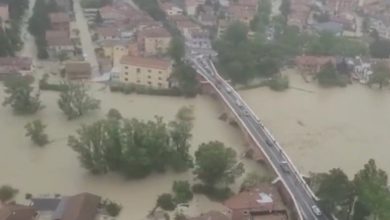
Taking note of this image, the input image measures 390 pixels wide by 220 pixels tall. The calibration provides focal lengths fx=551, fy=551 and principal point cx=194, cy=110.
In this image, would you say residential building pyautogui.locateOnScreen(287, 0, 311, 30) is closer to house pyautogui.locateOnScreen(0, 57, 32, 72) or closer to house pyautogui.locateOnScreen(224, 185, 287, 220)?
house pyautogui.locateOnScreen(0, 57, 32, 72)

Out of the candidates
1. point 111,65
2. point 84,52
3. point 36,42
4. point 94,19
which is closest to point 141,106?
point 111,65

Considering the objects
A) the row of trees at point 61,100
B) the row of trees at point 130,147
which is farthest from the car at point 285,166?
the row of trees at point 61,100

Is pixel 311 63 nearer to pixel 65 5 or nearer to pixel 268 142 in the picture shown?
pixel 268 142

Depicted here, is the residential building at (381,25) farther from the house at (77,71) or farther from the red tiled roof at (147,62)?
the house at (77,71)

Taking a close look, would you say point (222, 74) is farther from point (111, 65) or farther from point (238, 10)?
point (238, 10)

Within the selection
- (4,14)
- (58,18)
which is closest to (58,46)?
(58,18)

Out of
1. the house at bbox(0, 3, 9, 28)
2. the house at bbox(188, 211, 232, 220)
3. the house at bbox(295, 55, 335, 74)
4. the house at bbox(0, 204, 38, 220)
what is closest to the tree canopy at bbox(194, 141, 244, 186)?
the house at bbox(188, 211, 232, 220)
